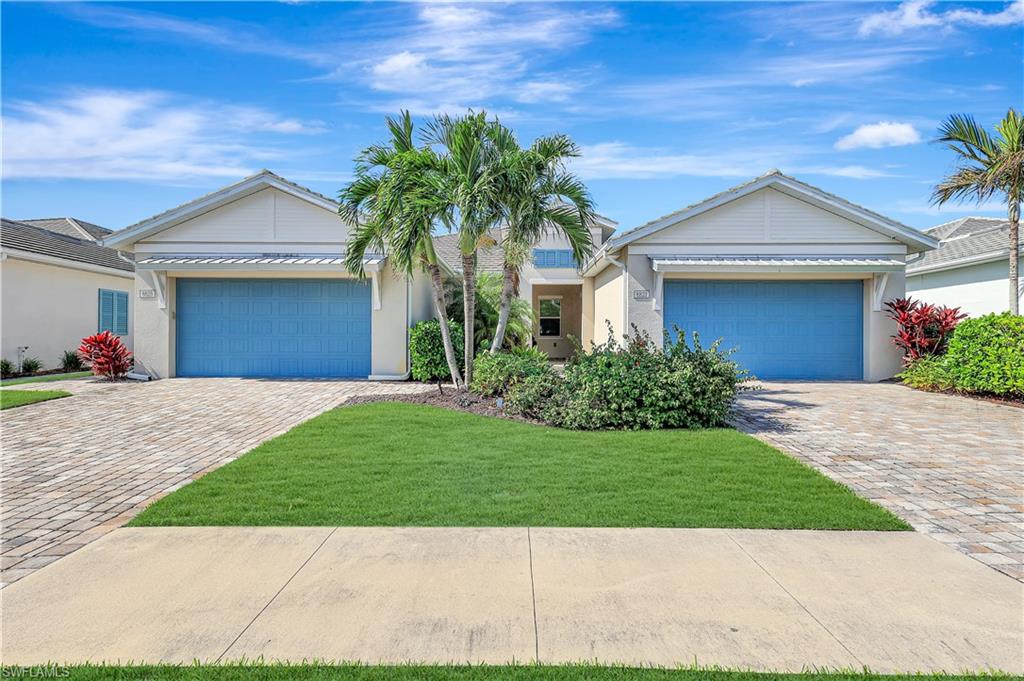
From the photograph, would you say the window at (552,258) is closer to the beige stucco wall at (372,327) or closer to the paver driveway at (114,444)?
the beige stucco wall at (372,327)

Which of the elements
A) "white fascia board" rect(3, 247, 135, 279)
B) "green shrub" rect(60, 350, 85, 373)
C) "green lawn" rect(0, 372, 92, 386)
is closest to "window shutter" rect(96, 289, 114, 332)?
"white fascia board" rect(3, 247, 135, 279)

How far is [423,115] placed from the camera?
11.5m

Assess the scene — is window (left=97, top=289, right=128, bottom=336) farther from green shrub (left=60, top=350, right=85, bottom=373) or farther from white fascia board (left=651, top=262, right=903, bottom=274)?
white fascia board (left=651, top=262, right=903, bottom=274)

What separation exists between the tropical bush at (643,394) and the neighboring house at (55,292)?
44.4 feet

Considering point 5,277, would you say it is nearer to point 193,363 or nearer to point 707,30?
point 193,363

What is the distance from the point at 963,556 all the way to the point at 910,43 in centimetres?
1063

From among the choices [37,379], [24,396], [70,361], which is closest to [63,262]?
[70,361]

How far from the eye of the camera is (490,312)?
1692 centimetres

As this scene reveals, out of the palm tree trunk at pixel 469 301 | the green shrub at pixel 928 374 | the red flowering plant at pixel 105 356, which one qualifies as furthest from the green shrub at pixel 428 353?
the green shrub at pixel 928 374

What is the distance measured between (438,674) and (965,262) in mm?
21444

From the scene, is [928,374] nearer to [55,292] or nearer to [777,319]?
[777,319]

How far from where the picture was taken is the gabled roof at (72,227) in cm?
2428

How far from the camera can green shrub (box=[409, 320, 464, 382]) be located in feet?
48.2

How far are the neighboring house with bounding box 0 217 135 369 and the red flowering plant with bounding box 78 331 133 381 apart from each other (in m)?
2.72
